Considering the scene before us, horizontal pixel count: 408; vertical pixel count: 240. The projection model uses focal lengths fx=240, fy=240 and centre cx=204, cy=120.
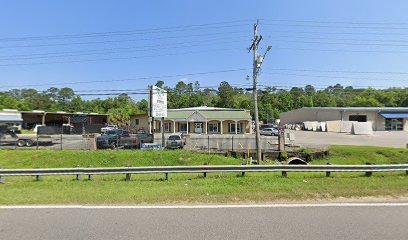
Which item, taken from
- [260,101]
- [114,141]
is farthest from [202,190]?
[260,101]

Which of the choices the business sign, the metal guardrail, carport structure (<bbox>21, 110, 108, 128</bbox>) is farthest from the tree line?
the metal guardrail

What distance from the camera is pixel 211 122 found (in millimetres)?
42500

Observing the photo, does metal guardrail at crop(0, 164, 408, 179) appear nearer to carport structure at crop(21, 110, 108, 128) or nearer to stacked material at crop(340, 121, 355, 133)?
stacked material at crop(340, 121, 355, 133)

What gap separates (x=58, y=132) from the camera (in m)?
34.9

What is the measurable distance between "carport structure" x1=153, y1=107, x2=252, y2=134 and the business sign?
17.1m

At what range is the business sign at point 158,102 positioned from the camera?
75.4 ft

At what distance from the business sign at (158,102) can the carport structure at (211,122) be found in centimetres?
1715
